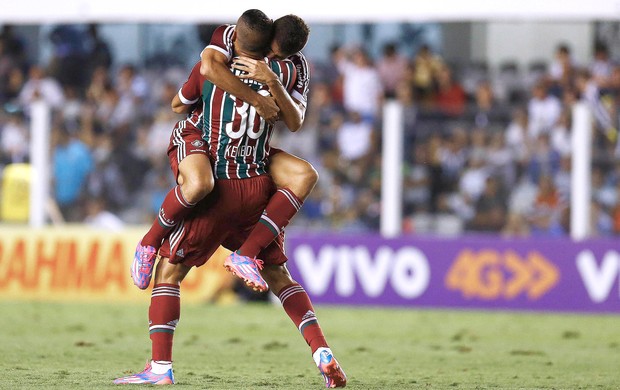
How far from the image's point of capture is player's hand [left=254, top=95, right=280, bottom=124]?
22.2ft

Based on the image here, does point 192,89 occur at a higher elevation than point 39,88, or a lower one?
lower

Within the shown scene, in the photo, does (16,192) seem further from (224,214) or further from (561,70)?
(224,214)

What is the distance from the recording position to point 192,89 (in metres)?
6.89

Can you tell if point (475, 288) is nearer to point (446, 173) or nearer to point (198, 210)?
point (446, 173)

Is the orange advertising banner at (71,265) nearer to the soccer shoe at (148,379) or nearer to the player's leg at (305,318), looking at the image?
the player's leg at (305,318)

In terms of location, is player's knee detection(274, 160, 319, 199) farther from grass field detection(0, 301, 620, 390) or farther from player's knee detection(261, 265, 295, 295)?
grass field detection(0, 301, 620, 390)

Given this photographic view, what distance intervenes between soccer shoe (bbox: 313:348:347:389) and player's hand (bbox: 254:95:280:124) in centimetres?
135

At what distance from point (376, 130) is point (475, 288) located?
2168mm

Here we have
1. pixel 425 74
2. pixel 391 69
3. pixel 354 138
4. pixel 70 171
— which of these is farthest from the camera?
pixel 391 69

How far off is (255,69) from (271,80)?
11 cm

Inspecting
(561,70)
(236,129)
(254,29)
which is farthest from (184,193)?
(561,70)

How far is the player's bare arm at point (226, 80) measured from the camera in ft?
22.0

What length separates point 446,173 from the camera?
13859 millimetres

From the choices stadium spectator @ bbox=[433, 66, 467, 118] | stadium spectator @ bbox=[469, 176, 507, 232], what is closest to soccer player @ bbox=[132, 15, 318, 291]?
stadium spectator @ bbox=[469, 176, 507, 232]
